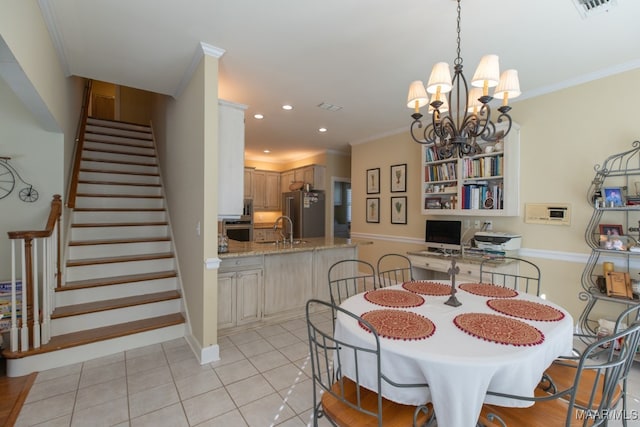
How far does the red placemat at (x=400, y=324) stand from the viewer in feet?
4.50

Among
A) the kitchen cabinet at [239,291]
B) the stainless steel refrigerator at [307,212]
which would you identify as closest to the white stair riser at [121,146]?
the stainless steel refrigerator at [307,212]

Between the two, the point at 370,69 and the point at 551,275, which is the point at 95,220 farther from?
the point at 551,275

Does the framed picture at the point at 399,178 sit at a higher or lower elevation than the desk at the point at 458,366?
higher

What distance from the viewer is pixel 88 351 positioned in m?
2.55

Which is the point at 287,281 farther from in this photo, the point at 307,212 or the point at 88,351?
the point at 307,212

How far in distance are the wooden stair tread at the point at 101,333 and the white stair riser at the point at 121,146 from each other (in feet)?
10.6

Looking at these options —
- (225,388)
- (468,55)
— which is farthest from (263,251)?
(468,55)

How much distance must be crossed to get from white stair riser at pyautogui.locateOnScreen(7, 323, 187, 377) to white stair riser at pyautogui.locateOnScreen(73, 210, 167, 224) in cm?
184

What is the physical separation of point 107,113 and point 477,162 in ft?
29.7

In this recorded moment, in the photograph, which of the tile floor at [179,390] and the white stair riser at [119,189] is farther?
the white stair riser at [119,189]

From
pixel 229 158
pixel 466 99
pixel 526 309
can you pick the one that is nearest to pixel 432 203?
pixel 466 99

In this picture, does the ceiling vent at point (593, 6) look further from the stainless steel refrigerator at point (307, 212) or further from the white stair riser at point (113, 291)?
the stainless steel refrigerator at point (307, 212)

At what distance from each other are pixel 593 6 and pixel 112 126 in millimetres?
6622

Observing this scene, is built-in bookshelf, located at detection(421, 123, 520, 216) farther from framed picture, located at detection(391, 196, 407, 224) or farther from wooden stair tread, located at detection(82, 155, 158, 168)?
Result: wooden stair tread, located at detection(82, 155, 158, 168)
